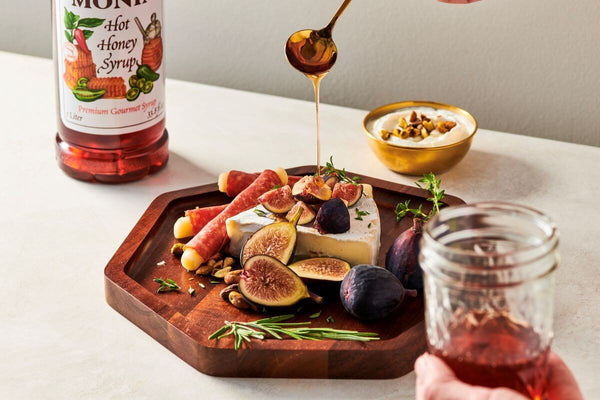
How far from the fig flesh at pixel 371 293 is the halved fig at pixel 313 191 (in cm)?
21

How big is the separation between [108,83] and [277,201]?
0.39 meters

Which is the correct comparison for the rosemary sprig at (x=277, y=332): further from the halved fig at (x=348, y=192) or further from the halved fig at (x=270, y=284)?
the halved fig at (x=348, y=192)

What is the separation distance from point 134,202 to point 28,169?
29 cm

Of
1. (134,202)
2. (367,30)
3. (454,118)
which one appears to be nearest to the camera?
(134,202)

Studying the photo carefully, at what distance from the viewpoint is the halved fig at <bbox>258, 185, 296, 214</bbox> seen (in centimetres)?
139

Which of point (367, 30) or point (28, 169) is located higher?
point (367, 30)

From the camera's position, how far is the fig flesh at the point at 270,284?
4.01 ft

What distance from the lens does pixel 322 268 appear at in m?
1.30

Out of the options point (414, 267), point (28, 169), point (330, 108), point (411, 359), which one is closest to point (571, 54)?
point (330, 108)

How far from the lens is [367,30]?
6.62ft

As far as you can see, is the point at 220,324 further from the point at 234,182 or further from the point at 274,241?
the point at 234,182

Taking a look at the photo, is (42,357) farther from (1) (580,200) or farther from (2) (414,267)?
(1) (580,200)

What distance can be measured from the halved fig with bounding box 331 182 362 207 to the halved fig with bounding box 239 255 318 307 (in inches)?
8.0

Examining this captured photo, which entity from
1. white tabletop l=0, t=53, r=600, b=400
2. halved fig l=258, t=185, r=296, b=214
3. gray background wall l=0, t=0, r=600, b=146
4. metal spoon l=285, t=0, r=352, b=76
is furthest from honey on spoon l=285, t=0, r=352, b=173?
gray background wall l=0, t=0, r=600, b=146
